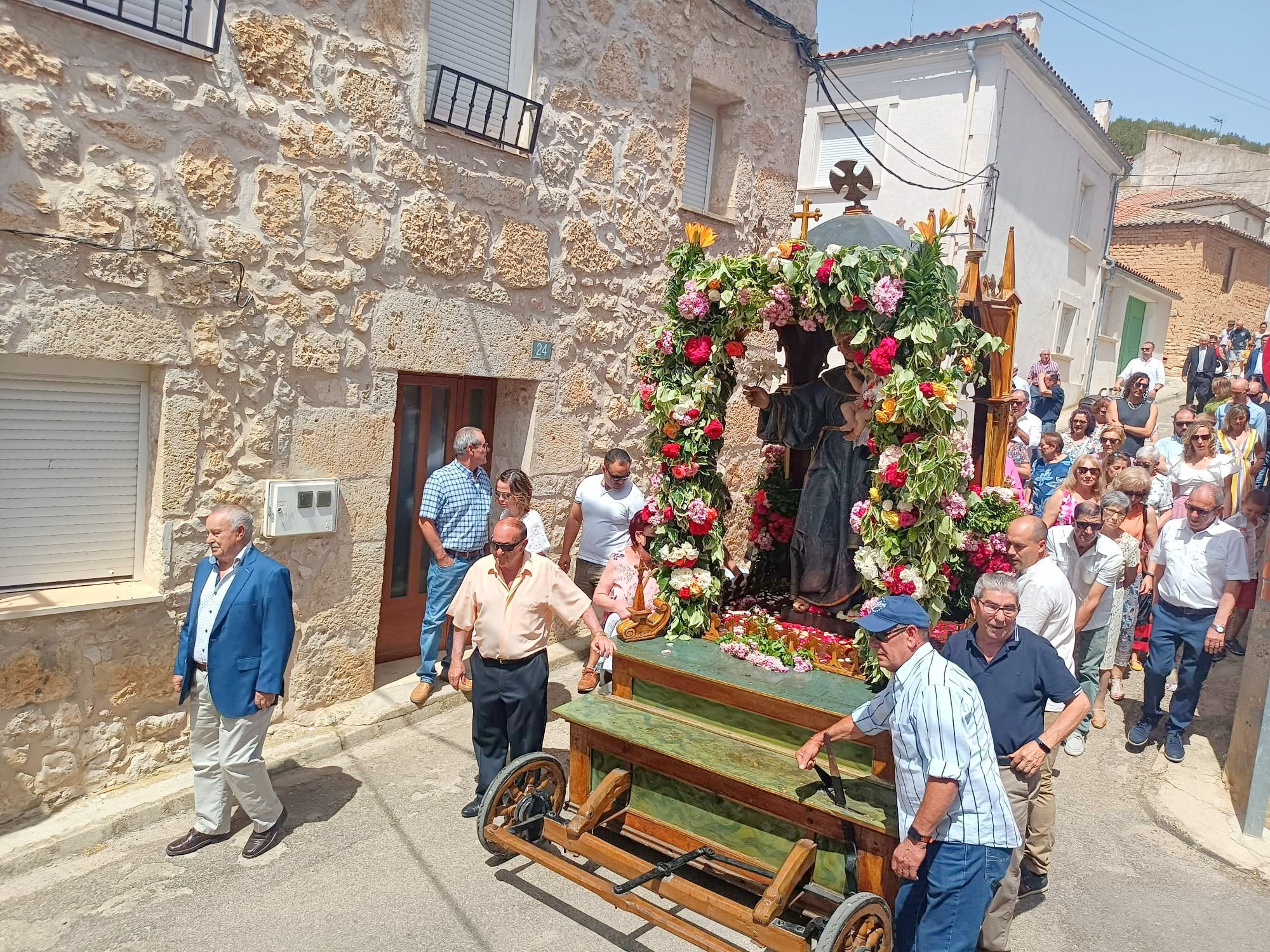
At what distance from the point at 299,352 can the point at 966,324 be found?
12.4 feet

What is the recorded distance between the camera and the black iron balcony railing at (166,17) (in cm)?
429

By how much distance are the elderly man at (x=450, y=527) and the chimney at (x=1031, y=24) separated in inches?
574

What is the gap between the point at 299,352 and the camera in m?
5.29

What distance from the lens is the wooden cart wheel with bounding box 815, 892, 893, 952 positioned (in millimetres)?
3148

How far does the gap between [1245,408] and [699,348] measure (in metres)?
5.30

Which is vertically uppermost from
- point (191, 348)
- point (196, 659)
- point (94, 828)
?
point (191, 348)

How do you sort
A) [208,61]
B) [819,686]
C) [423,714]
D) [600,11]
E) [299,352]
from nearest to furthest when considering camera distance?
[819,686]
[208,61]
[299,352]
[423,714]
[600,11]

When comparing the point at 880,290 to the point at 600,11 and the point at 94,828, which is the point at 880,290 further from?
the point at 94,828

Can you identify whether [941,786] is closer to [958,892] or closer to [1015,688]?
[958,892]

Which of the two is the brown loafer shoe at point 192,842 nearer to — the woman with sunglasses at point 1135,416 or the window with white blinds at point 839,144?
the woman with sunglasses at point 1135,416

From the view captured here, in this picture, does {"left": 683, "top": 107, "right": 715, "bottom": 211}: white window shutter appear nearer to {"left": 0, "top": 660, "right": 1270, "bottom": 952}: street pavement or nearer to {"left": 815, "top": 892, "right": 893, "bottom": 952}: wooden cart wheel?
{"left": 0, "top": 660, "right": 1270, "bottom": 952}: street pavement

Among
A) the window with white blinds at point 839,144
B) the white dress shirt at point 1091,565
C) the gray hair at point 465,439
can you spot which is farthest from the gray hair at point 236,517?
the window with white blinds at point 839,144

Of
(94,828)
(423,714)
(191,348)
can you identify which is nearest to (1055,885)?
(423,714)

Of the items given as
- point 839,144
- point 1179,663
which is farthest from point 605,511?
point 839,144
